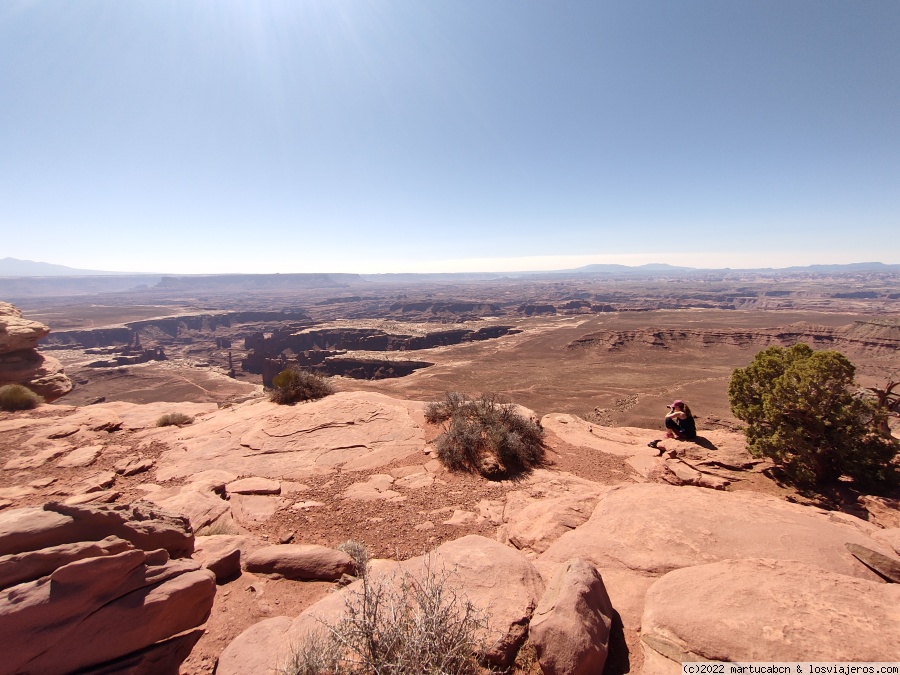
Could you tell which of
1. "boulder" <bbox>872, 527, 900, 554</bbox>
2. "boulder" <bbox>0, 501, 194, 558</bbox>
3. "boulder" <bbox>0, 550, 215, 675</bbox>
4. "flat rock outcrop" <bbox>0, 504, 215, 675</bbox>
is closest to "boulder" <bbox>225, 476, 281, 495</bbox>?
"boulder" <bbox>0, 501, 194, 558</bbox>

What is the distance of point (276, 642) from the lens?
358cm

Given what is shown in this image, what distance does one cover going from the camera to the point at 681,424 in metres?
11.8

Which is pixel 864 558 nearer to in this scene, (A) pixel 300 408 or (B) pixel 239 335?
(A) pixel 300 408

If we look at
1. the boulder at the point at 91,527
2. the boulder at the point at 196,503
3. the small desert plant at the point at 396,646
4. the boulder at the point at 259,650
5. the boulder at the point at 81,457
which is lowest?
the boulder at the point at 81,457

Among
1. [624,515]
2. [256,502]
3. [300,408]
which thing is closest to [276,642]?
[256,502]

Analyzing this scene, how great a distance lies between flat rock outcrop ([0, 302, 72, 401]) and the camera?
14.8 meters

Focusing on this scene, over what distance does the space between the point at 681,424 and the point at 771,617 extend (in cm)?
939

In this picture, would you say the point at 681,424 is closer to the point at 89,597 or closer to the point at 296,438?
the point at 296,438

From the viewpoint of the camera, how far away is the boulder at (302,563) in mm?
4945

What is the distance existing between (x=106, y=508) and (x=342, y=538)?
3.42 meters

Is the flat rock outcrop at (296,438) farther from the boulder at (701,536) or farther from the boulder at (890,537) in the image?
the boulder at (890,537)

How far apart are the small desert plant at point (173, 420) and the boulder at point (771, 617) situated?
13749 mm

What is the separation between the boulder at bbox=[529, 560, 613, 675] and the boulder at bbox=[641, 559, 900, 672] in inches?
A: 21.9

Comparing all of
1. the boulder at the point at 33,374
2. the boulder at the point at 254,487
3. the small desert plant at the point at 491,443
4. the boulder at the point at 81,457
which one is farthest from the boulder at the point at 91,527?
the boulder at the point at 33,374
